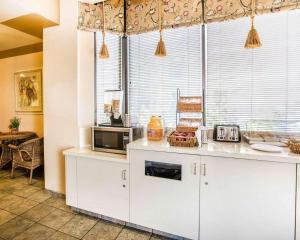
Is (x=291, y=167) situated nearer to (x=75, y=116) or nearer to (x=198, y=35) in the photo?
(x=198, y=35)

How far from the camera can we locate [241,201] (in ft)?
5.31

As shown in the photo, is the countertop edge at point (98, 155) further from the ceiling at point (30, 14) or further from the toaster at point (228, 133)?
the ceiling at point (30, 14)

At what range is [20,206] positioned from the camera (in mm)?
2518

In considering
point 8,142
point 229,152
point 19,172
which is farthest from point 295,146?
point 8,142

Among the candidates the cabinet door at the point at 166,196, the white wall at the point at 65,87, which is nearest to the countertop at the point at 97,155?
the cabinet door at the point at 166,196

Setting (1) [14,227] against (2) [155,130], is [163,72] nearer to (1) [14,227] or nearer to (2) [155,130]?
(2) [155,130]

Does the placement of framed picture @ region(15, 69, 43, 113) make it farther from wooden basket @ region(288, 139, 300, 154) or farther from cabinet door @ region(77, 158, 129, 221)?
wooden basket @ region(288, 139, 300, 154)

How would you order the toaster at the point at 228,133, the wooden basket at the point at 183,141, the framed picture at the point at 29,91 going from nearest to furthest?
1. the wooden basket at the point at 183,141
2. the toaster at the point at 228,133
3. the framed picture at the point at 29,91

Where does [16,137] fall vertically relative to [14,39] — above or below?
below

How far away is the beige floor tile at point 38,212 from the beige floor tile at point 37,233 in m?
0.16

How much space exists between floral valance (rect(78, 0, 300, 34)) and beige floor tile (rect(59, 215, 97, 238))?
7.89 ft

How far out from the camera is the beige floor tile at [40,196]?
2.71 m

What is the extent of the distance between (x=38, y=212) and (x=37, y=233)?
1.45 ft

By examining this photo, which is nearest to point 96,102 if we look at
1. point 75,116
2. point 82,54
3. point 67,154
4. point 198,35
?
point 75,116
